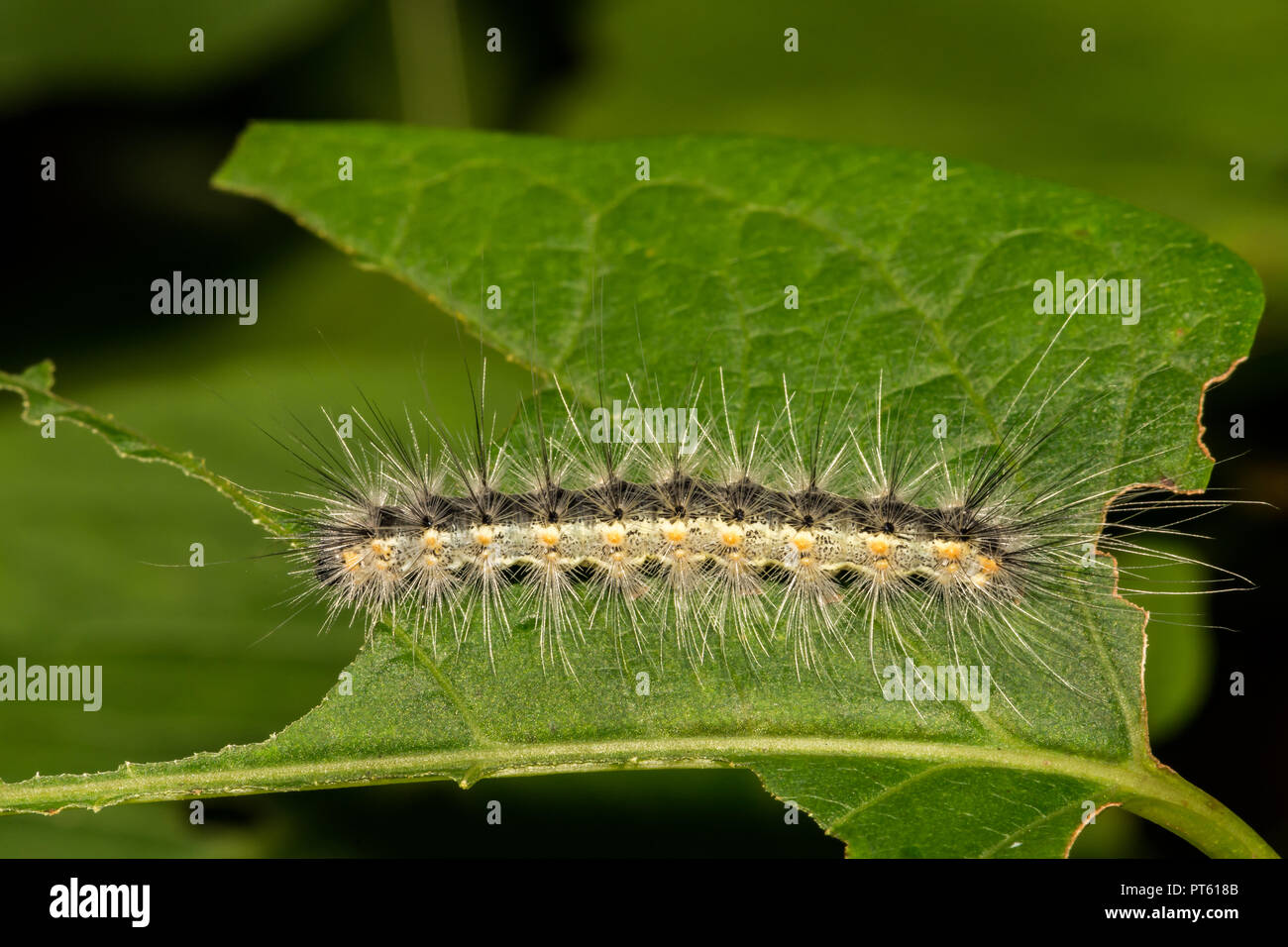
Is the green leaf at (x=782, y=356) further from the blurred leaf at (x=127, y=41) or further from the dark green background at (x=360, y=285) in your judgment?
the blurred leaf at (x=127, y=41)

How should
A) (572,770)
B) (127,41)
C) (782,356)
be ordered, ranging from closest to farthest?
(572,770) < (782,356) < (127,41)

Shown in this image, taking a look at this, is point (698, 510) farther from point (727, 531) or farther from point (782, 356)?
point (782, 356)

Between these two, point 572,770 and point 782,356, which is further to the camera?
point 782,356

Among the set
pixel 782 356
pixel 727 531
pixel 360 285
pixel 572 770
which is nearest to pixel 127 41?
pixel 360 285

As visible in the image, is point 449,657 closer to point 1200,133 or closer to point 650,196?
point 650,196

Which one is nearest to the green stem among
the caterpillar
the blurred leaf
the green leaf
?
the green leaf
